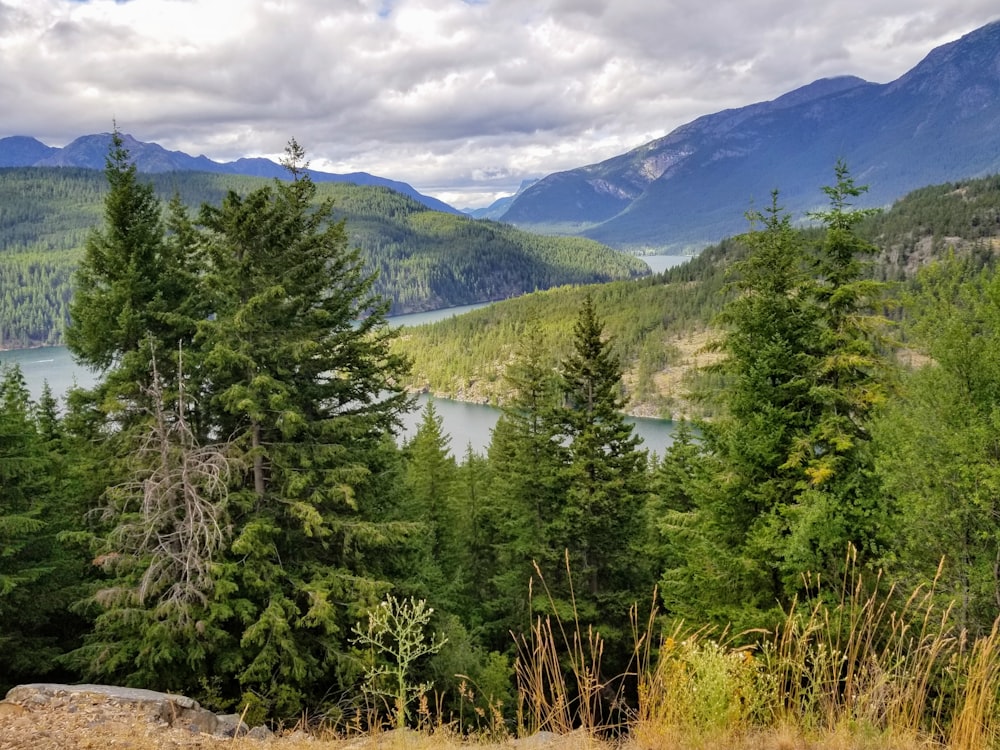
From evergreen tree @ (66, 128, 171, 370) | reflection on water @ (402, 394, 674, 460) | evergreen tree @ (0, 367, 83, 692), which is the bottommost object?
reflection on water @ (402, 394, 674, 460)

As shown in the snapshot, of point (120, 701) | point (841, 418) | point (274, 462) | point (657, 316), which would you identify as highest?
point (657, 316)

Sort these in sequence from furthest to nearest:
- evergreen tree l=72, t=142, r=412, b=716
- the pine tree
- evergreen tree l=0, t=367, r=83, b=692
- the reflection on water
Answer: the reflection on water, evergreen tree l=0, t=367, r=83, b=692, the pine tree, evergreen tree l=72, t=142, r=412, b=716

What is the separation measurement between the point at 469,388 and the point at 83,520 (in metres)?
110

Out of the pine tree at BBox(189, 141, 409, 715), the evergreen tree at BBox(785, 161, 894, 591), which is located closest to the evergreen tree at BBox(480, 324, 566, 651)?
the pine tree at BBox(189, 141, 409, 715)

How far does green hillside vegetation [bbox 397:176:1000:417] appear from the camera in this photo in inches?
4774

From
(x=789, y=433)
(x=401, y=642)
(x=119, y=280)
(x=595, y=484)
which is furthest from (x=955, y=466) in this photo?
(x=119, y=280)

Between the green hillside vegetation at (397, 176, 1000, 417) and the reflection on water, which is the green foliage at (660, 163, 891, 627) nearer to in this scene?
the reflection on water

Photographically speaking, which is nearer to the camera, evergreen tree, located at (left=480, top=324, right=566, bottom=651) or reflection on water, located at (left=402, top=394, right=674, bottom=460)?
evergreen tree, located at (left=480, top=324, right=566, bottom=651)

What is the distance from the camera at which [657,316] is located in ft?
471

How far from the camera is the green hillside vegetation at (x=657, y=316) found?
121 m

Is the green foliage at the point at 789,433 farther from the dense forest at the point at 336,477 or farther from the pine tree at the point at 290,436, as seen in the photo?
the pine tree at the point at 290,436

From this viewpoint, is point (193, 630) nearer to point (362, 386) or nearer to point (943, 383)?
point (362, 386)

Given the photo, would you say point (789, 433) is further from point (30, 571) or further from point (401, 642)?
point (30, 571)

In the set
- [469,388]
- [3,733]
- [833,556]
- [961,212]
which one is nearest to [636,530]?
[833,556]
